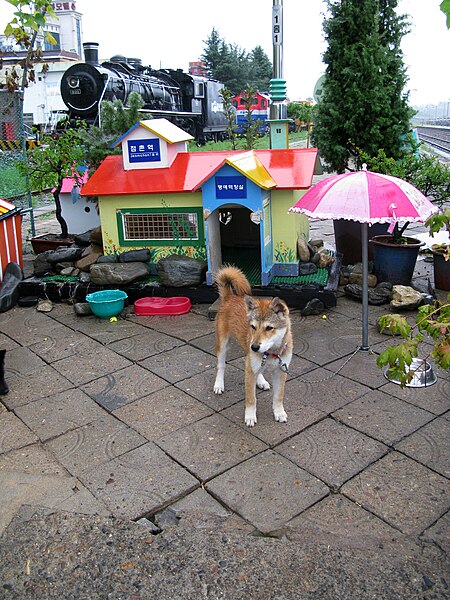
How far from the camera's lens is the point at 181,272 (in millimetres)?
6945

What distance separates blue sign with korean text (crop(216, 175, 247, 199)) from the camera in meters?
6.46

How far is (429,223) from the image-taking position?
9.69 feet

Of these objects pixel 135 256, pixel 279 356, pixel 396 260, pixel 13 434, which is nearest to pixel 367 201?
pixel 279 356

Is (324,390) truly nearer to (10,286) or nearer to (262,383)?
(262,383)

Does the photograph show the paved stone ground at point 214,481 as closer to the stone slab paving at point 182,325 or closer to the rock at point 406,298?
the stone slab paving at point 182,325

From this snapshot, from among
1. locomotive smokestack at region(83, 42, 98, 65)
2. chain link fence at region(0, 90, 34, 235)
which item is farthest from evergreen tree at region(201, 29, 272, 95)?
chain link fence at region(0, 90, 34, 235)

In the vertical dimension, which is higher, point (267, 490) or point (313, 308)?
point (313, 308)

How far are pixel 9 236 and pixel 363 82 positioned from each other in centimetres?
597

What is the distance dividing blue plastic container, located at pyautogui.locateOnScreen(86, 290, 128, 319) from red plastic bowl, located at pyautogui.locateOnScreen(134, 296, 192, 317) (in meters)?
0.22

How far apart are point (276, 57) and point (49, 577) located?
843cm

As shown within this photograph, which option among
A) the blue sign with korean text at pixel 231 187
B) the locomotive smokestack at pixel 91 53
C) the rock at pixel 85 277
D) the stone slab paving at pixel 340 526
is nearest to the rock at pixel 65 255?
the rock at pixel 85 277

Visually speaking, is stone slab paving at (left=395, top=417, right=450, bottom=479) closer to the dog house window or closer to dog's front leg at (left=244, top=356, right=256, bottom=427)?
dog's front leg at (left=244, top=356, right=256, bottom=427)

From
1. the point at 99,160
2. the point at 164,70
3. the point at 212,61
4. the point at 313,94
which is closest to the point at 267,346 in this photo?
the point at 99,160

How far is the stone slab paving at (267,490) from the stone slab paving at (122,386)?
1.38 meters
